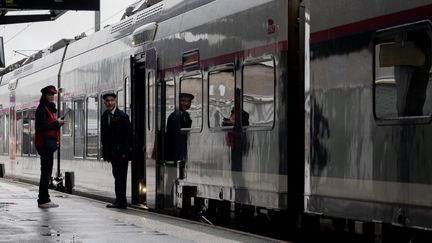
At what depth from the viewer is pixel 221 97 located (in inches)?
384

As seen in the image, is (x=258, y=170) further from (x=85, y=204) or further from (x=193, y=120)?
(x=85, y=204)

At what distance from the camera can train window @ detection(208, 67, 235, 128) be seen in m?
9.48

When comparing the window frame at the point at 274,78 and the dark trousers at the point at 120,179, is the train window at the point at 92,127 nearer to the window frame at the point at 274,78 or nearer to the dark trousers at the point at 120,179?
the dark trousers at the point at 120,179

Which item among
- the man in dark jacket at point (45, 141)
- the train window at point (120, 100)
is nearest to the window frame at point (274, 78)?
the man in dark jacket at point (45, 141)

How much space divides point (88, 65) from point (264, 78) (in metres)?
8.10

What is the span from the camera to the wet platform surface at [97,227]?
8281 millimetres

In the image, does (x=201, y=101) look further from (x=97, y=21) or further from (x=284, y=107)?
(x=97, y=21)

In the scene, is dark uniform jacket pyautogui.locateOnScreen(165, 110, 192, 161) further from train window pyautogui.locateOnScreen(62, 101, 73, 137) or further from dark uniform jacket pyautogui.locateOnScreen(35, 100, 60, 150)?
train window pyautogui.locateOnScreen(62, 101, 73, 137)

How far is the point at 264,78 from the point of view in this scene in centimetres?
861

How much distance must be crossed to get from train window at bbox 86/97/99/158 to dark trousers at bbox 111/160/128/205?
271 cm

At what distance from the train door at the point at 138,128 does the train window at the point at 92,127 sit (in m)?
2.38

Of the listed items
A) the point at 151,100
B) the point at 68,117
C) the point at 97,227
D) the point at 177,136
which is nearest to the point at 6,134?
the point at 68,117

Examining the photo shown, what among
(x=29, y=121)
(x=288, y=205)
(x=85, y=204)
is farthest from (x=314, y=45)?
(x=29, y=121)

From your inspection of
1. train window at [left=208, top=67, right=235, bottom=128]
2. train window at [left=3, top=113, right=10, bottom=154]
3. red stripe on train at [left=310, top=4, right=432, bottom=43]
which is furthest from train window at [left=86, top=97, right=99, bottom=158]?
train window at [left=3, top=113, right=10, bottom=154]
